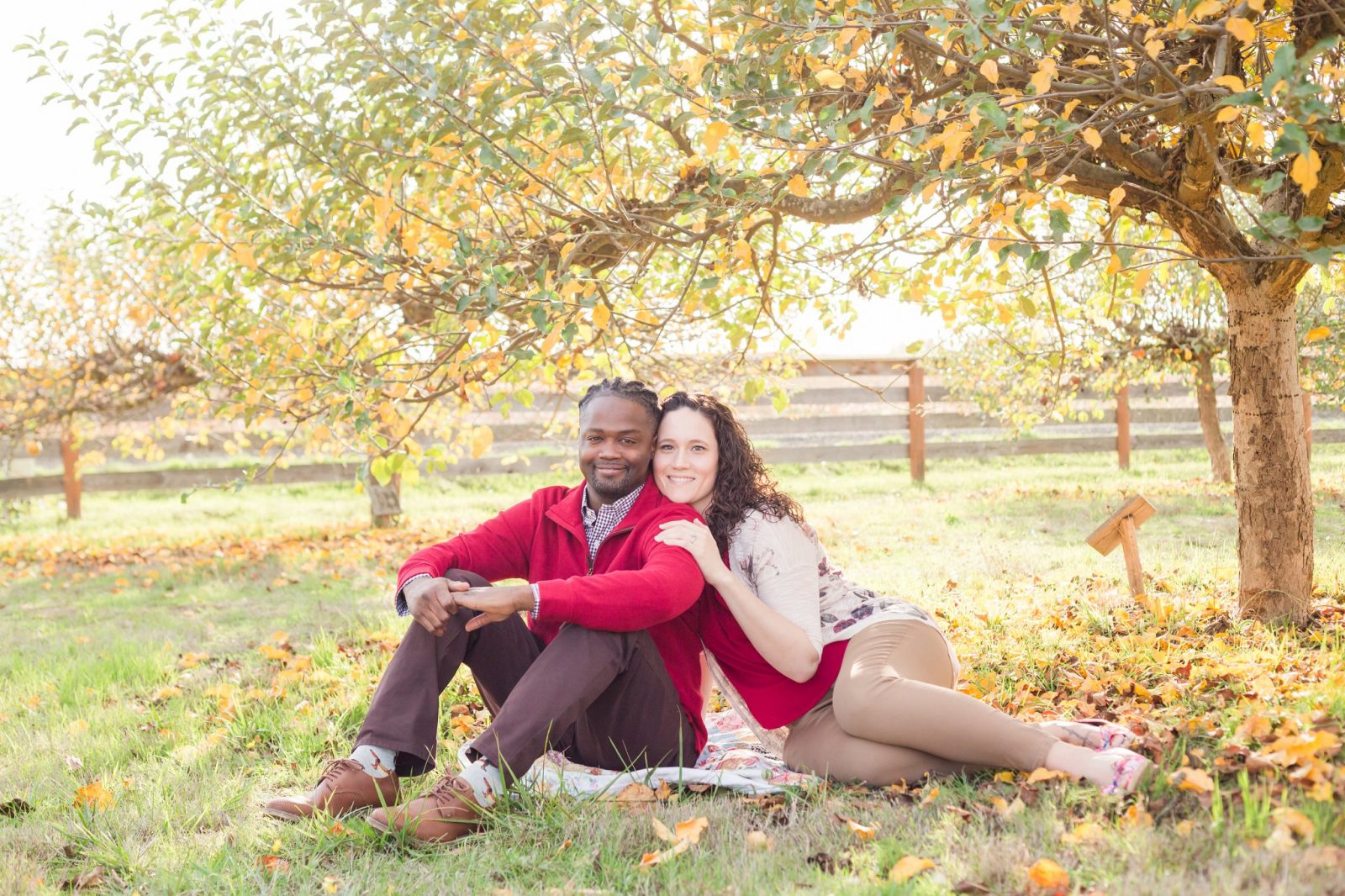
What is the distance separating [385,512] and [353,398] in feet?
22.6

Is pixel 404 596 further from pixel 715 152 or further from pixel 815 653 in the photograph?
pixel 715 152

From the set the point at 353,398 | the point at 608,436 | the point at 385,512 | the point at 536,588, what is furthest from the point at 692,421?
the point at 385,512

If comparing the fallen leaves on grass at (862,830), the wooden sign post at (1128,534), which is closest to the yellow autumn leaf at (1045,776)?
the fallen leaves on grass at (862,830)

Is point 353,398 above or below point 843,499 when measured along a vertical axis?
above

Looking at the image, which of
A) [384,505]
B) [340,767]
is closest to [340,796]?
[340,767]

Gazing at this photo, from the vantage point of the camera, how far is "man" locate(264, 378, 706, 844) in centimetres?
252

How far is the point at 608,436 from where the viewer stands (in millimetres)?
2936

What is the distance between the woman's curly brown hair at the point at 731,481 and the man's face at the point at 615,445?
14cm

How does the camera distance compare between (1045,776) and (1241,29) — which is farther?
(1045,776)

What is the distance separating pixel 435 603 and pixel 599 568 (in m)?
0.49

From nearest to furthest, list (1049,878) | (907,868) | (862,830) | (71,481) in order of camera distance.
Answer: (1049,878) → (907,868) → (862,830) → (71,481)

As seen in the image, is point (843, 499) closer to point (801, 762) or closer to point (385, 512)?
point (385, 512)

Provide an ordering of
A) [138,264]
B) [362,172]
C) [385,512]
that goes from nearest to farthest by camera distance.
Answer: [362,172] < [138,264] < [385,512]

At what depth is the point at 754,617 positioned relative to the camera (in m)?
2.66
